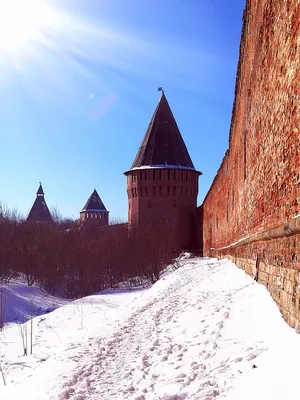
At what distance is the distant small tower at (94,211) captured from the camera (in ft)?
107

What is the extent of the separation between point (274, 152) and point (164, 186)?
55.7 ft

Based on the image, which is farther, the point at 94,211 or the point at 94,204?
the point at 94,204

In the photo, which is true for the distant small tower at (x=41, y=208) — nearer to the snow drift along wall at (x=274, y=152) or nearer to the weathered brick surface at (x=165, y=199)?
the weathered brick surface at (x=165, y=199)

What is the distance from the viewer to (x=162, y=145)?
21562 mm

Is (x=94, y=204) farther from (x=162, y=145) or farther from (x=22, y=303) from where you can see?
(x=22, y=303)

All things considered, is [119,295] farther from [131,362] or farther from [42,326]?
[131,362]

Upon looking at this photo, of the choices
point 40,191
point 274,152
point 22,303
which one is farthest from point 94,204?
point 274,152

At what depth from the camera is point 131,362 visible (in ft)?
11.7

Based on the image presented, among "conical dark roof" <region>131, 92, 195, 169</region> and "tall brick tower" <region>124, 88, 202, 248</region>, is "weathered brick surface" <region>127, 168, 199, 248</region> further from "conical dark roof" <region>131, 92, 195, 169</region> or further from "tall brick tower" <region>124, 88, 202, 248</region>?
"conical dark roof" <region>131, 92, 195, 169</region>

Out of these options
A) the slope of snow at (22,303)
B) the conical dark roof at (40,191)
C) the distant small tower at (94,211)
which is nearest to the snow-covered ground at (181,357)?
the slope of snow at (22,303)

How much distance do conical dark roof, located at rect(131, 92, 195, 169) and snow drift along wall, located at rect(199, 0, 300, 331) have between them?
15346mm

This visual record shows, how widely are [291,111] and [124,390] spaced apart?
2.38 m

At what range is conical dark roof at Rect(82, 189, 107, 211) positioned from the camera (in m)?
33.2

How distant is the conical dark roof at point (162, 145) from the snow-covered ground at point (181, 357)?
1572 cm
